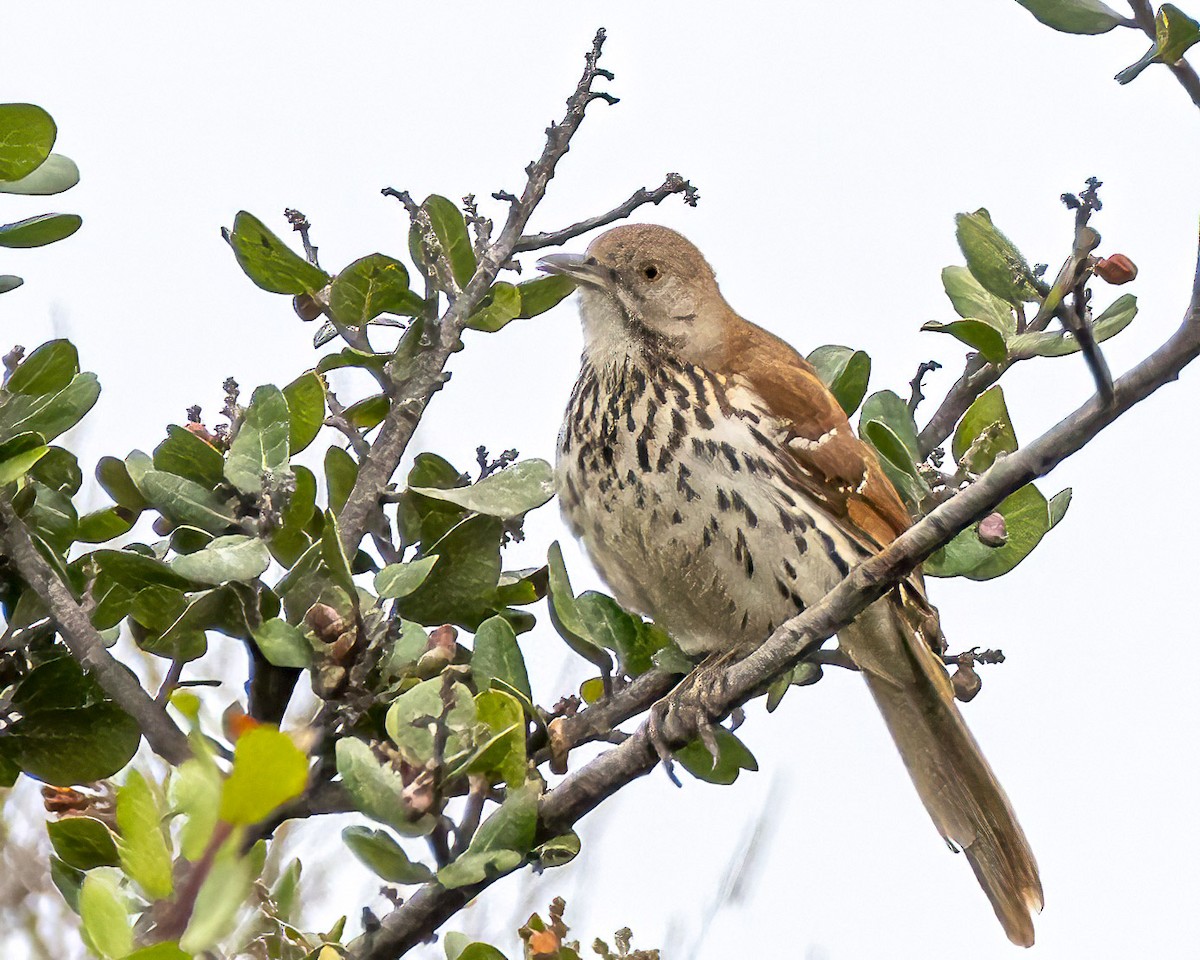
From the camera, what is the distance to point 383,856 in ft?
6.03

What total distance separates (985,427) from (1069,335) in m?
0.35

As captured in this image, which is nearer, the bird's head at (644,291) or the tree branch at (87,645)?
the tree branch at (87,645)

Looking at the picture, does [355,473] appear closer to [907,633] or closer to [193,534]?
[193,534]

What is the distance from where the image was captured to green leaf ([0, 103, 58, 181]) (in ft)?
6.57

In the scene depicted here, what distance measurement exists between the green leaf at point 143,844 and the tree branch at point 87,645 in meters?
0.81

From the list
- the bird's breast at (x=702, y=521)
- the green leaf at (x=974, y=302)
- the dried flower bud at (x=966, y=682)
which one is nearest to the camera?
the green leaf at (x=974, y=302)

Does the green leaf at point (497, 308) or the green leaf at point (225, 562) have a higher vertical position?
the green leaf at point (497, 308)

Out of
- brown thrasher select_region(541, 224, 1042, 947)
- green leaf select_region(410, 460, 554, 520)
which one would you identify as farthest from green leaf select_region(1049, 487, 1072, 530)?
green leaf select_region(410, 460, 554, 520)

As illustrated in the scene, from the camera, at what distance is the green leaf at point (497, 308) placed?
2615mm

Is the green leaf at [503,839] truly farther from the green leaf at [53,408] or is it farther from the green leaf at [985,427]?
the green leaf at [985,427]

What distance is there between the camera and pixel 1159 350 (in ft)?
5.82

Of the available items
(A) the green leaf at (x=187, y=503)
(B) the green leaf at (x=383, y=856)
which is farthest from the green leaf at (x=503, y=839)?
(A) the green leaf at (x=187, y=503)

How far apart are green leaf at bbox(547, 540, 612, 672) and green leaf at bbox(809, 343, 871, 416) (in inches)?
28.1

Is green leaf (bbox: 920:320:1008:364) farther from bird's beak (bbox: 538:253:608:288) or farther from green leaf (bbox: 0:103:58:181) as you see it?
bird's beak (bbox: 538:253:608:288)
